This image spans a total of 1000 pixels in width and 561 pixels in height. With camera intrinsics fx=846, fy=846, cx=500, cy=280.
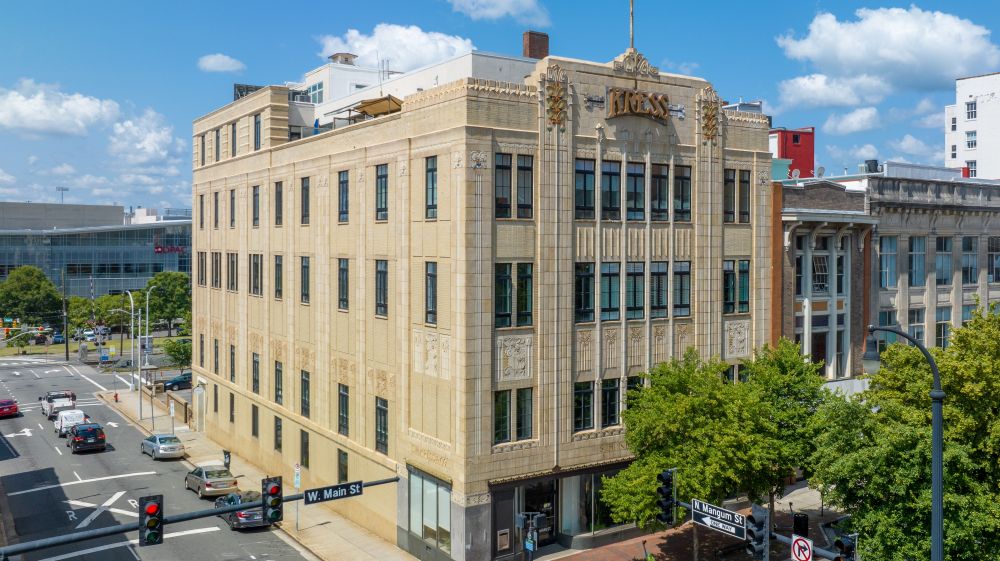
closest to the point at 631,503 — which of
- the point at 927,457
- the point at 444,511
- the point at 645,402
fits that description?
the point at 645,402

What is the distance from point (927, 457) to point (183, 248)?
13856 cm

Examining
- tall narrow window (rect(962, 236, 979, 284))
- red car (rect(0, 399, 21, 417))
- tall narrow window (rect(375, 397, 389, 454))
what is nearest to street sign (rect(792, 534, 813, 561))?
tall narrow window (rect(375, 397, 389, 454))

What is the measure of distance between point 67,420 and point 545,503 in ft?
132

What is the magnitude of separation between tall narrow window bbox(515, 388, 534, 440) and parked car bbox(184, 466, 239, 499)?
18.2 meters

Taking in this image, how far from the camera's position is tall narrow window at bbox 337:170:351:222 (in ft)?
129

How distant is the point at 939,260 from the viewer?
4778cm

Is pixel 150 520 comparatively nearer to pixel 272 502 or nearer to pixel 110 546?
pixel 272 502

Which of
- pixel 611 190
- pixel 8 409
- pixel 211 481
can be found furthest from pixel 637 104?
pixel 8 409

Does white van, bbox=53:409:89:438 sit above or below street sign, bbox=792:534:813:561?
below

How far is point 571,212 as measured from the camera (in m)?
32.1

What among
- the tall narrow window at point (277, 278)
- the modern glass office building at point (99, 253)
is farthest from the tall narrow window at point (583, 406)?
the modern glass office building at point (99, 253)

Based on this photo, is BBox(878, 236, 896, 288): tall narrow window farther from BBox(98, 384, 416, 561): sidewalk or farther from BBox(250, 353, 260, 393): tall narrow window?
BBox(250, 353, 260, 393): tall narrow window

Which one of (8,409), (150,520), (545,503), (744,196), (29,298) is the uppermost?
(744,196)

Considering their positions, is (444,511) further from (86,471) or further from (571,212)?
(86,471)
